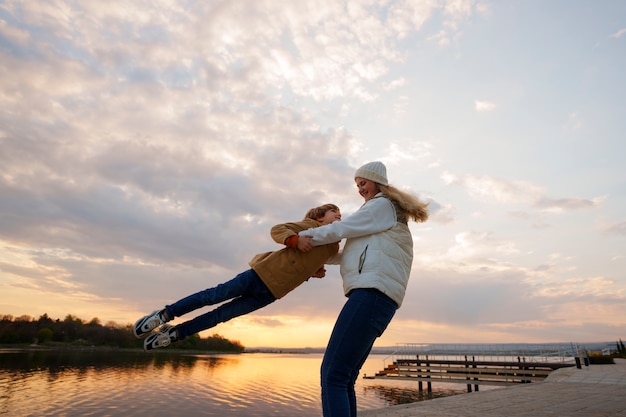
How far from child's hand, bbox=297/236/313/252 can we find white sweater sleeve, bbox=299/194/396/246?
100 mm

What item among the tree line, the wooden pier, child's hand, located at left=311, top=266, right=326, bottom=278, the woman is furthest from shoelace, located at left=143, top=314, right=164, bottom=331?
the tree line

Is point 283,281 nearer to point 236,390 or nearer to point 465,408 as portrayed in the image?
point 465,408

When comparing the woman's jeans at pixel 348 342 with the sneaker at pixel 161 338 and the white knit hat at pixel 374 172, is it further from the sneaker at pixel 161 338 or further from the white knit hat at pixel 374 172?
the sneaker at pixel 161 338

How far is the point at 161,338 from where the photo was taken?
2.70 m

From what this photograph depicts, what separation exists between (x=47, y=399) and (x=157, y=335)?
1881cm

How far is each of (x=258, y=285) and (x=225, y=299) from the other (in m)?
0.28

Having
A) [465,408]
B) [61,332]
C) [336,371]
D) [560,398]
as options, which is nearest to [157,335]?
[336,371]

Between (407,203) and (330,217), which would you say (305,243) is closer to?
(330,217)

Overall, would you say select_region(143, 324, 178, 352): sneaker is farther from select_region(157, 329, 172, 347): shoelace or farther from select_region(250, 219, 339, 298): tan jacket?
select_region(250, 219, 339, 298): tan jacket

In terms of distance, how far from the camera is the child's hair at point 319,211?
2900mm

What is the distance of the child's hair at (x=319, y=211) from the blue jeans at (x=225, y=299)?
67 cm

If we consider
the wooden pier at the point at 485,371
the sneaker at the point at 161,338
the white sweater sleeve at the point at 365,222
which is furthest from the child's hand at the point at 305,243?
the wooden pier at the point at 485,371

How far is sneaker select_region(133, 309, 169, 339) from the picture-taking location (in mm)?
2709

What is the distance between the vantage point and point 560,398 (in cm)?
684
